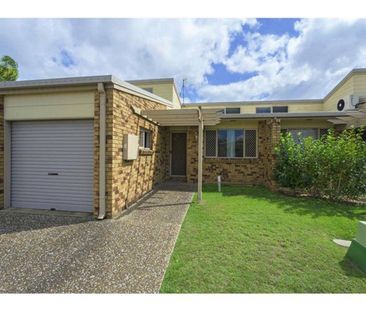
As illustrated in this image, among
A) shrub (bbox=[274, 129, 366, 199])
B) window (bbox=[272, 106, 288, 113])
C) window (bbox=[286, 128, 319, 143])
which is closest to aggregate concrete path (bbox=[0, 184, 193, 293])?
shrub (bbox=[274, 129, 366, 199])

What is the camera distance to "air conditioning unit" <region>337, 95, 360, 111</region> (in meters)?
11.3

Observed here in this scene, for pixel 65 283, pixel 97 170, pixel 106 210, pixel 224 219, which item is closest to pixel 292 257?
pixel 224 219

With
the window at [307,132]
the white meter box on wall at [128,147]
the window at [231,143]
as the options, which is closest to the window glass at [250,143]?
the window at [231,143]

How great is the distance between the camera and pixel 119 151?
17.5 feet

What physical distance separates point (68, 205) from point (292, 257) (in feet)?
17.9

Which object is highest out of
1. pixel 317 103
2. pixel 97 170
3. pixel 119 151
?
pixel 317 103

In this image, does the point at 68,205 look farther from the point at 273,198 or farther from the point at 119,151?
the point at 273,198

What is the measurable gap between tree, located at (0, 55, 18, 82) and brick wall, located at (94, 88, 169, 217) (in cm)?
1689

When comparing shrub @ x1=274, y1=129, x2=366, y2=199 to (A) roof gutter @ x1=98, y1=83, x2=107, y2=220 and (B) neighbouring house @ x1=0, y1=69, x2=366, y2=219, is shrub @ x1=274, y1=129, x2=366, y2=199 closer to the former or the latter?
(B) neighbouring house @ x1=0, y1=69, x2=366, y2=219

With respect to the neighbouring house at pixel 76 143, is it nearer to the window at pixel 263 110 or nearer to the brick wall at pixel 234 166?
the brick wall at pixel 234 166

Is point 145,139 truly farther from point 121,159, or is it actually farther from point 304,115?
point 304,115

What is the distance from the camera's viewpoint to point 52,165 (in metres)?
5.65

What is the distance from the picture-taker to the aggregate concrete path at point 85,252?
268cm

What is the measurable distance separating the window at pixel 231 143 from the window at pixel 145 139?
11.3 feet
